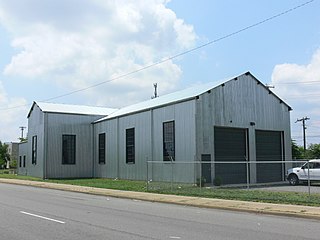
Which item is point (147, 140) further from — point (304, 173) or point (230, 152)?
point (304, 173)

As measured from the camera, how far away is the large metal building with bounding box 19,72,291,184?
29500 millimetres

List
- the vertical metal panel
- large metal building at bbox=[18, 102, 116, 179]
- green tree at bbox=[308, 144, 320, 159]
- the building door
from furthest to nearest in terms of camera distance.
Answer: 1. green tree at bbox=[308, 144, 320, 159]
2. large metal building at bbox=[18, 102, 116, 179]
3. the vertical metal panel
4. the building door

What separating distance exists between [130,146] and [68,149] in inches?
416

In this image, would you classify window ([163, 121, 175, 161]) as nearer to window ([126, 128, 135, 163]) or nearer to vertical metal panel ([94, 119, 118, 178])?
window ([126, 128, 135, 163])

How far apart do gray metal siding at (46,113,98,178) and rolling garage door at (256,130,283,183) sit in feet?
Result: 65.1

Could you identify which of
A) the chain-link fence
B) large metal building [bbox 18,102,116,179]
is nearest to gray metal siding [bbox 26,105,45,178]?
large metal building [bbox 18,102,116,179]

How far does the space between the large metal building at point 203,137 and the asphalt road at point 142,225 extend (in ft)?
35.6

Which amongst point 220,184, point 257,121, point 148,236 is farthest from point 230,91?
point 148,236

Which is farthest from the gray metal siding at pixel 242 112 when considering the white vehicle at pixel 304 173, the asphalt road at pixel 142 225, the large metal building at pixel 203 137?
the asphalt road at pixel 142 225

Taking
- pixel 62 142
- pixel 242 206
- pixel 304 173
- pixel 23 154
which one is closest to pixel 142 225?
pixel 242 206

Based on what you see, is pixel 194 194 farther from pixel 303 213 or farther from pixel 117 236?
pixel 117 236

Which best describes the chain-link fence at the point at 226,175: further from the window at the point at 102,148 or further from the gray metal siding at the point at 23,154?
the gray metal siding at the point at 23,154

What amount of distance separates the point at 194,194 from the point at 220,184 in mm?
7500

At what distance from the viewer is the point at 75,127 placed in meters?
45.4
